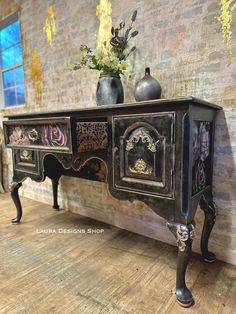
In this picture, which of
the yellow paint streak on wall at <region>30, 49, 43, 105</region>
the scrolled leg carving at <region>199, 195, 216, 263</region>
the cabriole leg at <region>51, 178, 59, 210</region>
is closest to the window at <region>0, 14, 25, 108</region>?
the yellow paint streak on wall at <region>30, 49, 43, 105</region>

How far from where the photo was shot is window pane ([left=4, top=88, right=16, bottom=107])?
9.41 ft

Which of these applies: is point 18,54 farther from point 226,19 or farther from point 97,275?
point 97,275

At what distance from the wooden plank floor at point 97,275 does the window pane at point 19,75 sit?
1805 millimetres

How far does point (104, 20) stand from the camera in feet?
5.71

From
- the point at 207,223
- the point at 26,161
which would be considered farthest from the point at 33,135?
the point at 207,223

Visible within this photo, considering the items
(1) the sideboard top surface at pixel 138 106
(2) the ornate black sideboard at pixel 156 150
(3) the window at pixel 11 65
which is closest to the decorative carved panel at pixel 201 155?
(2) the ornate black sideboard at pixel 156 150

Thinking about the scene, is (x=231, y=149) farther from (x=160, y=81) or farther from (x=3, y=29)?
(x=3, y=29)

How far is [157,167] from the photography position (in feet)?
3.36

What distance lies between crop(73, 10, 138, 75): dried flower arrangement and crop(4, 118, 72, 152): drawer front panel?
50 centimetres

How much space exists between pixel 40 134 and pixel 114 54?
2.41 feet

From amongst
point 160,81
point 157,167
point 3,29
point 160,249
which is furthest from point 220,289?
point 3,29

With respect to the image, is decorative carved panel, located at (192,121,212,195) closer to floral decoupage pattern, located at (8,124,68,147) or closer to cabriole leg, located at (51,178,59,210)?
floral decoupage pattern, located at (8,124,68,147)

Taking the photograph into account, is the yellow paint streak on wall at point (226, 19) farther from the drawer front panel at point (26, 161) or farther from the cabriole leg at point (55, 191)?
the cabriole leg at point (55, 191)

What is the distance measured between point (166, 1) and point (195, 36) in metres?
0.33
